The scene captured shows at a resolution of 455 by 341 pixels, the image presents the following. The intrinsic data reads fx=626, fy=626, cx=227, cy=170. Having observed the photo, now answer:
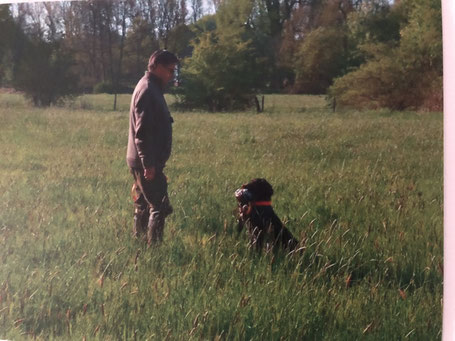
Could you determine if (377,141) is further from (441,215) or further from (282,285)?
(282,285)

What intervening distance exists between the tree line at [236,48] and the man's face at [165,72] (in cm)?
4

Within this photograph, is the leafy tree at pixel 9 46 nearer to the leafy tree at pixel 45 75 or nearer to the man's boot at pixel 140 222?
the leafy tree at pixel 45 75

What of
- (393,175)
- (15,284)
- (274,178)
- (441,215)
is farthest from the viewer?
(15,284)

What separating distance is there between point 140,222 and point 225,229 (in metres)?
0.39

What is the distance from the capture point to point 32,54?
9.59 ft

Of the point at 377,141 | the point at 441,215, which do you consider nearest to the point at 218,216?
the point at 377,141

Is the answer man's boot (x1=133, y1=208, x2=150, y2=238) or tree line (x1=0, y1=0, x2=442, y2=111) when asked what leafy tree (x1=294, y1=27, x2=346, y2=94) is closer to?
tree line (x1=0, y1=0, x2=442, y2=111)

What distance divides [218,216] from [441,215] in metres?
0.88

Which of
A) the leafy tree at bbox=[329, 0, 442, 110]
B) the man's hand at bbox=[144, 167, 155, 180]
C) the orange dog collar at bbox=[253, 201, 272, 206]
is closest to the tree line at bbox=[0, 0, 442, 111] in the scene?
the leafy tree at bbox=[329, 0, 442, 110]

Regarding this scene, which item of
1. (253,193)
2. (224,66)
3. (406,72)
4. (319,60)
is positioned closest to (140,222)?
A: (253,193)

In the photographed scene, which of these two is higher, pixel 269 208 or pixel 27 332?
pixel 269 208

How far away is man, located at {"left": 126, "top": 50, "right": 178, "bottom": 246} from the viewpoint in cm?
266

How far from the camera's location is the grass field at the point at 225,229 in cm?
230

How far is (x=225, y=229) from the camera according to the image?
2580 millimetres
